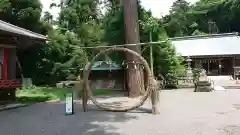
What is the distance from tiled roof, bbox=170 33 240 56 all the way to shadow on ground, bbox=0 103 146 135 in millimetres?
24109

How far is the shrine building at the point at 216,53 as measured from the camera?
32.3m

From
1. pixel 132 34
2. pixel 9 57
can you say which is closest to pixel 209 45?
pixel 132 34

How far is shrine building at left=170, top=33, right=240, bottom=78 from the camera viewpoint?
32269mm

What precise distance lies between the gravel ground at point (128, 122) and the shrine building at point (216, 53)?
22.8 m

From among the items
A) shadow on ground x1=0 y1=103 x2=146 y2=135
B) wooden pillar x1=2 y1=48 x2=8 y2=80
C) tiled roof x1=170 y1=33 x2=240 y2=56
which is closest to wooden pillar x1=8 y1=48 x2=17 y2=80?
wooden pillar x1=2 y1=48 x2=8 y2=80

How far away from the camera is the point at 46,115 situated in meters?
9.81

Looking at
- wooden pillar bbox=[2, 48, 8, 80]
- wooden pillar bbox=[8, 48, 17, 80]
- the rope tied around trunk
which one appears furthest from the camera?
wooden pillar bbox=[8, 48, 17, 80]

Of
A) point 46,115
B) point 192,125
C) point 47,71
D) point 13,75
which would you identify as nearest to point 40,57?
point 47,71

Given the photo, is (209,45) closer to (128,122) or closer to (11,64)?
(11,64)

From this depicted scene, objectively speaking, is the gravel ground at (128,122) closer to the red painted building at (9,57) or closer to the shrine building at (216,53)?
the red painted building at (9,57)

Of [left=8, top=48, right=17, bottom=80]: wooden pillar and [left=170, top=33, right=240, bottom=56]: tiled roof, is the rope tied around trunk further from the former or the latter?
[left=170, top=33, right=240, bottom=56]: tiled roof

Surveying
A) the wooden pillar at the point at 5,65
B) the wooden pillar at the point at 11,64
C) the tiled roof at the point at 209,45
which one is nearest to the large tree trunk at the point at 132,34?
the wooden pillar at the point at 11,64

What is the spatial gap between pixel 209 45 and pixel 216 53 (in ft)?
10.3

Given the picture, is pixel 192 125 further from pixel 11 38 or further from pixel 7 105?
pixel 11 38
